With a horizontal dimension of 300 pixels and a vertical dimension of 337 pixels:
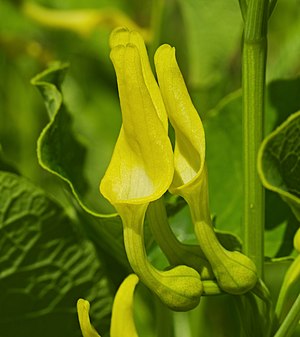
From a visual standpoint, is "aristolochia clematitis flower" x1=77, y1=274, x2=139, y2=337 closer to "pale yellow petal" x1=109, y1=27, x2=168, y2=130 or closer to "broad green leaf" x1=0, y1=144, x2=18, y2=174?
"pale yellow petal" x1=109, y1=27, x2=168, y2=130

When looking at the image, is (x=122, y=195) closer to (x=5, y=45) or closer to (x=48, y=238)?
(x=48, y=238)

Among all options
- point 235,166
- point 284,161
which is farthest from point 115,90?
point 284,161

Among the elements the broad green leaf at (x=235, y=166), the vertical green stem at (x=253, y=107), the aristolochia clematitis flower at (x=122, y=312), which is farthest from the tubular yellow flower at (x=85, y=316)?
the broad green leaf at (x=235, y=166)

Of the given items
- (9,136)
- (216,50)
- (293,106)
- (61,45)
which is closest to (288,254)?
(293,106)

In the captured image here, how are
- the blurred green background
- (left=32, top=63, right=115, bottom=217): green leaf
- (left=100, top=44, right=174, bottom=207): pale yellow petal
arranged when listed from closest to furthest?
(left=100, top=44, right=174, bottom=207): pale yellow petal, (left=32, top=63, right=115, bottom=217): green leaf, the blurred green background

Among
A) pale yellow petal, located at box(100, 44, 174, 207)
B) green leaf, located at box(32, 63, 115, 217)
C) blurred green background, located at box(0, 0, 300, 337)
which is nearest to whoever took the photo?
pale yellow petal, located at box(100, 44, 174, 207)

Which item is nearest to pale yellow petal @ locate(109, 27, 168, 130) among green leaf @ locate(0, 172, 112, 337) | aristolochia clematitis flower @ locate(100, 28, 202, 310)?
aristolochia clematitis flower @ locate(100, 28, 202, 310)

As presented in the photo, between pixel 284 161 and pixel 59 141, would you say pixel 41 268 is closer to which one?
pixel 59 141

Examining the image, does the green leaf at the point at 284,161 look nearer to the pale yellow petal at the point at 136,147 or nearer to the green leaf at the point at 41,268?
the pale yellow petal at the point at 136,147
